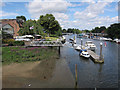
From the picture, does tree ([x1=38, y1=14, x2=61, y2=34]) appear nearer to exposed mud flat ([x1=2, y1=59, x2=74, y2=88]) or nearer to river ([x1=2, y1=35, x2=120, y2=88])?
exposed mud flat ([x1=2, y1=59, x2=74, y2=88])

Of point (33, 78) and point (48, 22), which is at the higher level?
point (48, 22)

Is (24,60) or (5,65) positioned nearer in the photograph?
(5,65)

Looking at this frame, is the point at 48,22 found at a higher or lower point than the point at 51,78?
higher

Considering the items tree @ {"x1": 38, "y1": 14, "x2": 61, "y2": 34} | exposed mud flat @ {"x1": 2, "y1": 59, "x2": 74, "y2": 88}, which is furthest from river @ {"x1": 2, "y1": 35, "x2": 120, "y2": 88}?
tree @ {"x1": 38, "y1": 14, "x2": 61, "y2": 34}

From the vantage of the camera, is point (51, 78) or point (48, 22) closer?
point (51, 78)

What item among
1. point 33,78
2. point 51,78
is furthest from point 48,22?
point 51,78

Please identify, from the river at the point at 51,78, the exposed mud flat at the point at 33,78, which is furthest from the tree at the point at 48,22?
the river at the point at 51,78

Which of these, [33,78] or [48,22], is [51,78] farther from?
[48,22]

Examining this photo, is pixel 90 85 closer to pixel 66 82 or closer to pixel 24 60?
pixel 66 82

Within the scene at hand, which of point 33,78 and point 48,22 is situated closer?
point 33,78

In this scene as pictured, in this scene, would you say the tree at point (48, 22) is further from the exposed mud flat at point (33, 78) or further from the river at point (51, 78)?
the river at point (51, 78)

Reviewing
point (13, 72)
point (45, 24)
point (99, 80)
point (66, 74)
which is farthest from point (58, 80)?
point (45, 24)

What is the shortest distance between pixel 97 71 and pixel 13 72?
16067 mm

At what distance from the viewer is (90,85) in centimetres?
1684
